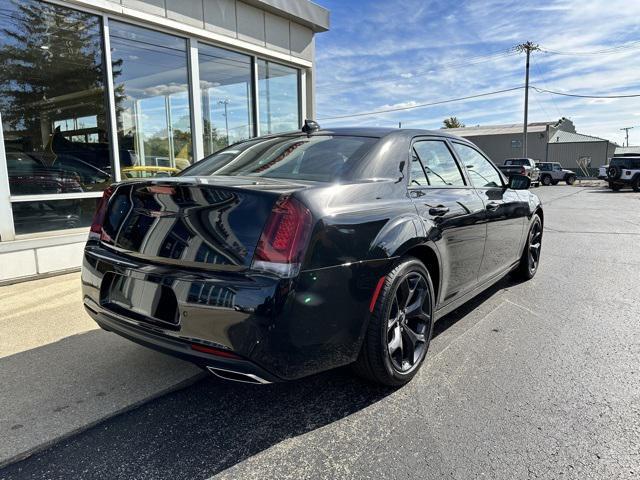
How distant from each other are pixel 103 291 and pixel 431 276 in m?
2.07

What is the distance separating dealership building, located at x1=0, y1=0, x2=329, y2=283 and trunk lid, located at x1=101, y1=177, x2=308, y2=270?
133 inches

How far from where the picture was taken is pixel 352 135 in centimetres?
317

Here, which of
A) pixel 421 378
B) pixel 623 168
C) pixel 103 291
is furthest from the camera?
pixel 623 168

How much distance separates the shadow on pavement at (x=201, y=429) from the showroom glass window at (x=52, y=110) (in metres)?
3.95

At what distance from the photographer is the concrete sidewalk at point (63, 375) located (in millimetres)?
2414

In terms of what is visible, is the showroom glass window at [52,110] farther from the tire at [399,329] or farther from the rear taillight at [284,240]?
the tire at [399,329]

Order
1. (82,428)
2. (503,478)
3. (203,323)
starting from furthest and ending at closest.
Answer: (82,428), (203,323), (503,478)

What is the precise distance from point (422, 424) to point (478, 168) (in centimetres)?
253

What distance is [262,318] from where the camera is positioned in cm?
207

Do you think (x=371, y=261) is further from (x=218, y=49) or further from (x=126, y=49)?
(x=218, y=49)

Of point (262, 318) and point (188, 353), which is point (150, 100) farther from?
point (262, 318)

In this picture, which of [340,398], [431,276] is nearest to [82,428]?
[340,398]

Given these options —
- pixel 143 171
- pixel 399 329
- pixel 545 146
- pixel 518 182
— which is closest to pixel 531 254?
pixel 518 182

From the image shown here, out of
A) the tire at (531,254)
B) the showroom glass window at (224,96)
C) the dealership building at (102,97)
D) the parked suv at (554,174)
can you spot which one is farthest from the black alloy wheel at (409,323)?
the parked suv at (554,174)
